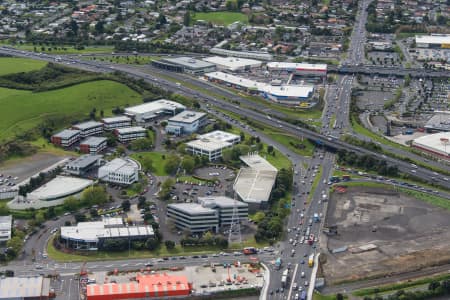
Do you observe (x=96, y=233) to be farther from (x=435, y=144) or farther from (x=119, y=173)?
(x=435, y=144)

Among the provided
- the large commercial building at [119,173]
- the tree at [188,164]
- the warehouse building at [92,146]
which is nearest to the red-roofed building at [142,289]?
the large commercial building at [119,173]

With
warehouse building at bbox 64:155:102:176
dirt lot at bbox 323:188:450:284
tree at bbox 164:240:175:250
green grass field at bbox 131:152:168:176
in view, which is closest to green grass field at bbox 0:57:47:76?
green grass field at bbox 131:152:168:176

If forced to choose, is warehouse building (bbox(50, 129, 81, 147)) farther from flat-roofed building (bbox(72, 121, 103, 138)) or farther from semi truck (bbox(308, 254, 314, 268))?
semi truck (bbox(308, 254, 314, 268))

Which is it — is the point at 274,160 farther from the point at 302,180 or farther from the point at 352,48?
the point at 352,48

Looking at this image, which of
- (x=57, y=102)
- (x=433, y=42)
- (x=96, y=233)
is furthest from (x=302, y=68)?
(x=96, y=233)

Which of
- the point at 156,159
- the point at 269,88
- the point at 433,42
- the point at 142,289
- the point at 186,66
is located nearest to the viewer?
the point at 142,289

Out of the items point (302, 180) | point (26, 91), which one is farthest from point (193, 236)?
point (26, 91)
